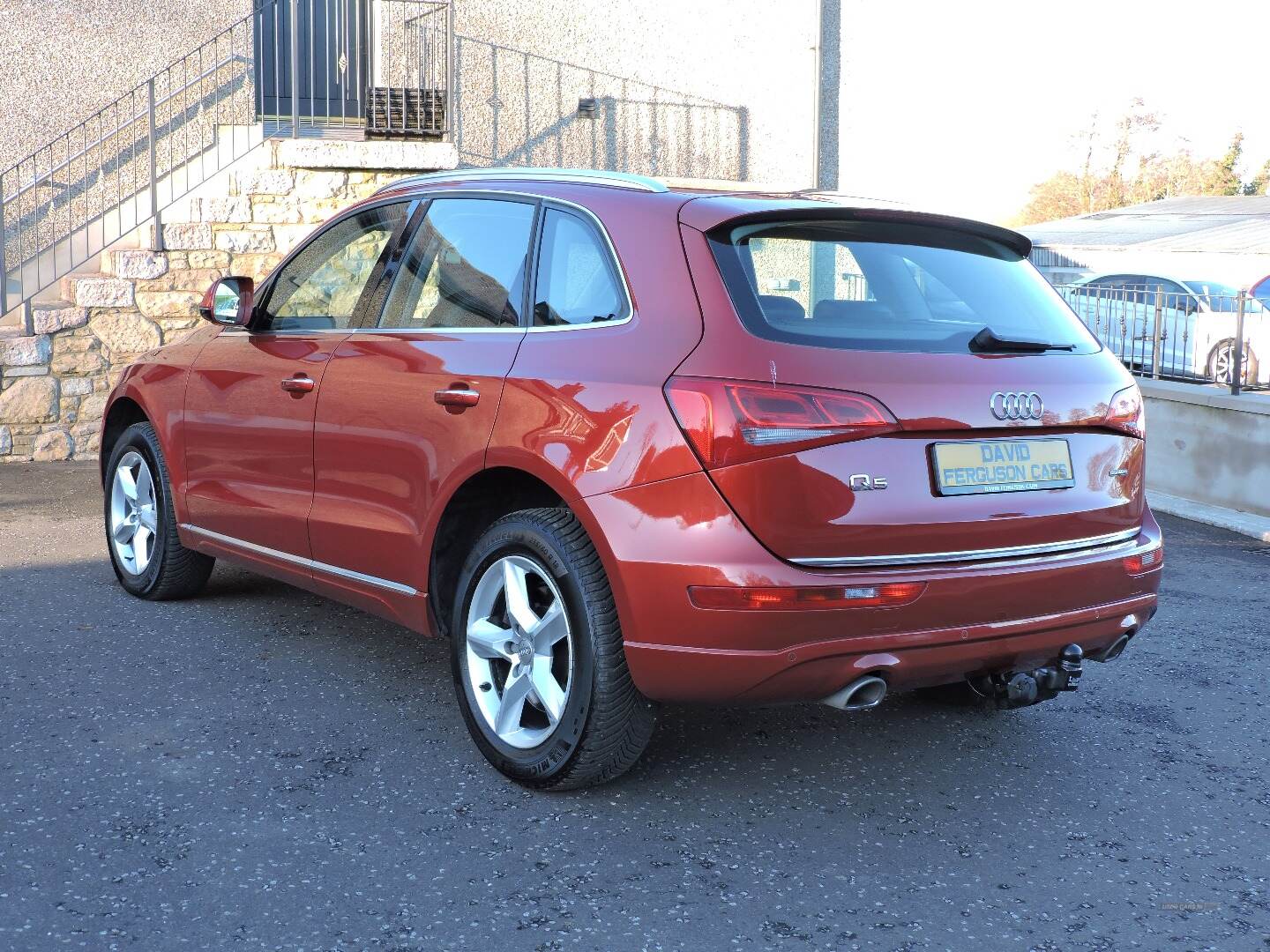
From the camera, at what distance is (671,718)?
458 cm

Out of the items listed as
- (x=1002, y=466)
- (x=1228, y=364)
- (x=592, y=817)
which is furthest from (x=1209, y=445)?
(x=592, y=817)

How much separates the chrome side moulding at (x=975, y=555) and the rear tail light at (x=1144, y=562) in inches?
2.4

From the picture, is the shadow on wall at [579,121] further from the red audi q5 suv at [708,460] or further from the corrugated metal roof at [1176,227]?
the corrugated metal roof at [1176,227]

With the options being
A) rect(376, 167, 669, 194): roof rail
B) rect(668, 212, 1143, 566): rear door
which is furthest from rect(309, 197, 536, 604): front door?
rect(668, 212, 1143, 566): rear door

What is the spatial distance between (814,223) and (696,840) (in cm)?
165

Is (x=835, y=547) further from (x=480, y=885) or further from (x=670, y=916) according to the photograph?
(x=480, y=885)

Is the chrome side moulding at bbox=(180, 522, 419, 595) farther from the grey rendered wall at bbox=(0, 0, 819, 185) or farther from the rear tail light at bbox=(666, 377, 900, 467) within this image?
the grey rendered wall at bbox=(0, 0, 819, 185)

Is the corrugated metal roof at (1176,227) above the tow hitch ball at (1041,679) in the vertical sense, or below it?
above

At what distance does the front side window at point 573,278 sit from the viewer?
3.84 meters

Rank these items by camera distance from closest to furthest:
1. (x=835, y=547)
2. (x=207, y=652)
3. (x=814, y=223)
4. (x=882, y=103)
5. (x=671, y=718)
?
(x=835, y=547) < (x=814, y=223) < (x=671, y=718) < (x=207, y=652) < (x=882, y=103)

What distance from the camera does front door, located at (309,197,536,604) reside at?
4.09 meters

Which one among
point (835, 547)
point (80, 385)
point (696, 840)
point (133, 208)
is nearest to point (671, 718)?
point (696, 840)

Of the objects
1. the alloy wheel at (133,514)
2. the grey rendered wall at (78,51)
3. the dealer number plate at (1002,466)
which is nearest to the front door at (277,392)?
the alloy wheel at (133,514)

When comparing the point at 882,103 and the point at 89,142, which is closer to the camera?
the point at 89,142
